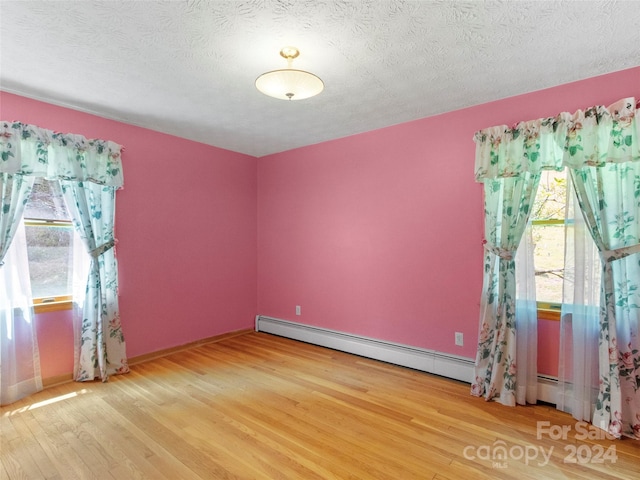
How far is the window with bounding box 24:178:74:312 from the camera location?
9.02ft

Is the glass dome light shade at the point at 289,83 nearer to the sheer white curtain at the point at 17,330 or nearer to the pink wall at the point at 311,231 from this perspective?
the pink wall at the point at 311,231

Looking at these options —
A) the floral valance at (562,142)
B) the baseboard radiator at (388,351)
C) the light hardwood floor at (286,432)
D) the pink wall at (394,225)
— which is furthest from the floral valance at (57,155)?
the floral valance at (562,142)

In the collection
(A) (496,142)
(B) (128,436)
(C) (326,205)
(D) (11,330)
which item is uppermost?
(A) (496,142)

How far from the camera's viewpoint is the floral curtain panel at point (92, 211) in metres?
2.69

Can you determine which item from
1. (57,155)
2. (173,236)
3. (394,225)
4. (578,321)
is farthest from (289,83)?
(578,321)

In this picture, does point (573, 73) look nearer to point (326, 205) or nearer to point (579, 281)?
point (579, 281)

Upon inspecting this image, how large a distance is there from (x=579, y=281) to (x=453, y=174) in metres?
1.33

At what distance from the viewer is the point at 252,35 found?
1865mm

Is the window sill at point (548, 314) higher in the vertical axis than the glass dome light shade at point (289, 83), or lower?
lower

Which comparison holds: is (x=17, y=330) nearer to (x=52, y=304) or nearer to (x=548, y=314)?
(x=52, y=304)

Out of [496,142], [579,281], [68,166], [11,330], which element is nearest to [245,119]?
[68,166]

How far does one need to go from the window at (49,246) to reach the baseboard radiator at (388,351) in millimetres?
2426

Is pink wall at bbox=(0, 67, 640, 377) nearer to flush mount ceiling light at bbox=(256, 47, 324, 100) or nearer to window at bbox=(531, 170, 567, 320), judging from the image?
window at bbox=(531, 170, 567, 320)

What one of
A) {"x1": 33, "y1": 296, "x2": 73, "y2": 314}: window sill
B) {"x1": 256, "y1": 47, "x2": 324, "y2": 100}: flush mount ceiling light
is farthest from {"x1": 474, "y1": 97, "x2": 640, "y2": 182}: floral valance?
{"x1": 33, "y1": 296, "x2": 73, "y2": 314}: window sill
